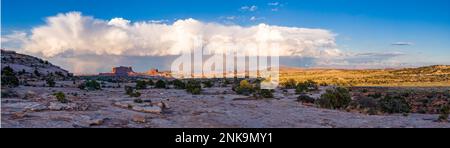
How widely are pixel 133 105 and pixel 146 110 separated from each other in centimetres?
135

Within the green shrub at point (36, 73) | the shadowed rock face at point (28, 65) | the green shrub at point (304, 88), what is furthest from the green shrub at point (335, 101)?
the green shrub at point (36, 73)

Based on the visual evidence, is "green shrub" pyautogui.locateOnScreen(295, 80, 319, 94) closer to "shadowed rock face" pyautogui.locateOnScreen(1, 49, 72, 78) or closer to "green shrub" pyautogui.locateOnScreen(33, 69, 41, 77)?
"shadowed rock face" pyautogui.locateOnScreen(1, 49, 72, 78)

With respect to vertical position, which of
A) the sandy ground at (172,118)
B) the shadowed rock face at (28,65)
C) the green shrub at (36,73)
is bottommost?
the sandy ground at (172,118)

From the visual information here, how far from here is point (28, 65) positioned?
52.3 m

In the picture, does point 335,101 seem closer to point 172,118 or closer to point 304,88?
point 172,118

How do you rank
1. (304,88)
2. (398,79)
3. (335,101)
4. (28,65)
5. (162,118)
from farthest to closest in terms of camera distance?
(398,79)
(28,65)
(304,88)
(335,101)
(162,118)

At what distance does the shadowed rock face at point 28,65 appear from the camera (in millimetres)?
47594

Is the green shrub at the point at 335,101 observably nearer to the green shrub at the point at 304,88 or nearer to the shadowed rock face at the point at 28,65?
the green shrub at the point at 304,88

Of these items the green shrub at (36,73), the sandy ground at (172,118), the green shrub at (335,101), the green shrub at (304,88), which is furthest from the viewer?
the green shrub at (36,73)

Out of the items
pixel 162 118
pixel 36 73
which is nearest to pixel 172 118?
pixel 162 118

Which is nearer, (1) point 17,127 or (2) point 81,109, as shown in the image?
(1) point 17,127

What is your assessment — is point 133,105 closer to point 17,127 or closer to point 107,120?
point 107,120
